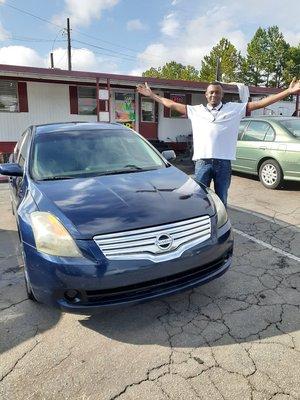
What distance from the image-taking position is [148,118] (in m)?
15.2

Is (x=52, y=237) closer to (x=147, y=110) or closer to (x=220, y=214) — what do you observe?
(x=220, y=214)

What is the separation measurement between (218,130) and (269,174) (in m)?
3.69

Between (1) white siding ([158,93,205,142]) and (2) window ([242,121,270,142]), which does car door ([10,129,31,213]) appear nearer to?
(2) window ([242,121,270,142])

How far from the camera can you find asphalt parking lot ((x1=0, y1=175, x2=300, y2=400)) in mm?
2174

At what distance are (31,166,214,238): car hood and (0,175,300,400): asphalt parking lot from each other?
0.82 metres

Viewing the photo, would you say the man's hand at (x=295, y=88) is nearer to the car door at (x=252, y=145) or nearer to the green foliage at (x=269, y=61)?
the car door at (x=252, y=145)

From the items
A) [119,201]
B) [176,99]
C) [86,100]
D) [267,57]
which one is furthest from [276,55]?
[119,201]

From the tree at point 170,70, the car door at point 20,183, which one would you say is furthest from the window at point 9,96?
the tree at point 170,70

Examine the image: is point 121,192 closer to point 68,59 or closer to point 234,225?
point 234,225

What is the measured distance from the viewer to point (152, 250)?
2520 mm

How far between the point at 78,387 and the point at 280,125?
6.67 m

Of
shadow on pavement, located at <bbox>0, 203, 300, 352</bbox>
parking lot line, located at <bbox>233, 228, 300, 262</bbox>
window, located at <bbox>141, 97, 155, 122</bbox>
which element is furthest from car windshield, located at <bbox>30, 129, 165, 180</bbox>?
window, located at <bbox>141, 97, 155, 122</bbox>

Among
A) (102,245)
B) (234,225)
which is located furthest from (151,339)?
(234,225)

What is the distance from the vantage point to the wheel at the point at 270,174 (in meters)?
7.28
